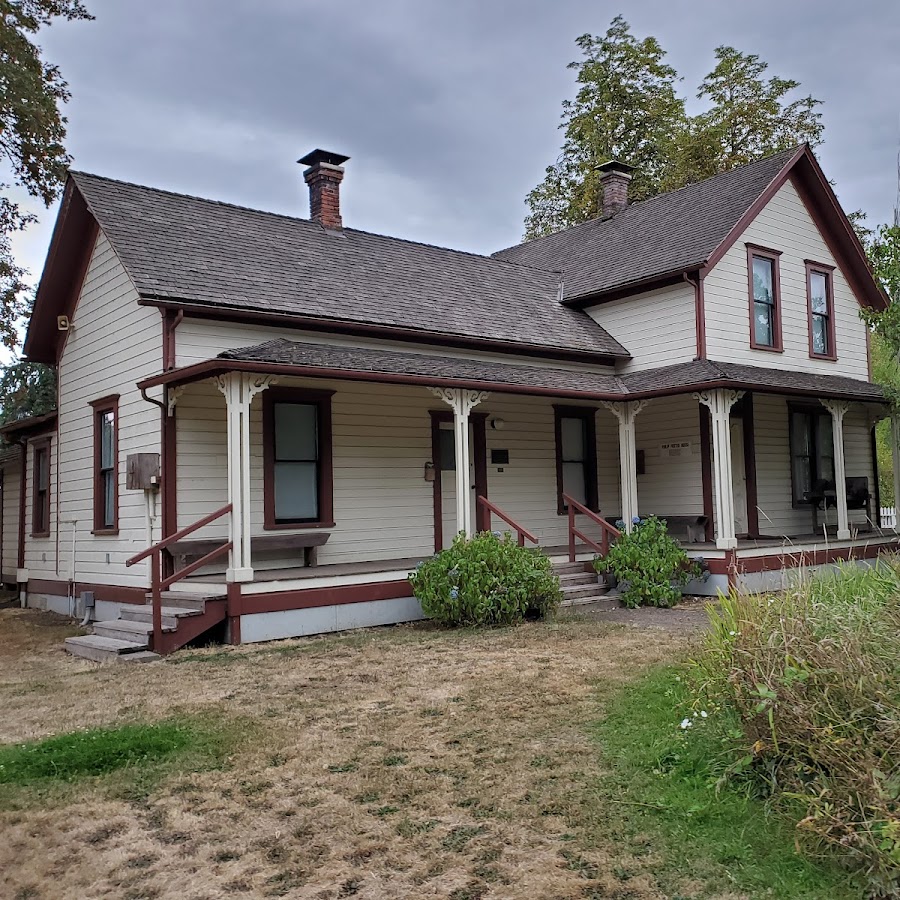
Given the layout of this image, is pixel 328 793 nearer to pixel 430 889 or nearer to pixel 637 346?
pixel 430 889

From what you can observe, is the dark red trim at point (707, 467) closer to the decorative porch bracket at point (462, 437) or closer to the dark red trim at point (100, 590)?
the decorative porch bracket at point (462, 437)

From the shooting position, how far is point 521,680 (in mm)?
7043

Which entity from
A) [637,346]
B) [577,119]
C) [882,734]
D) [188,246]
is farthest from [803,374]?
[577,119]

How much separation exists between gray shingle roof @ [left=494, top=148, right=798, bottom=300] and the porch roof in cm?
189

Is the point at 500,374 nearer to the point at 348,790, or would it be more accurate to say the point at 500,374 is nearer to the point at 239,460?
the point at 239,460

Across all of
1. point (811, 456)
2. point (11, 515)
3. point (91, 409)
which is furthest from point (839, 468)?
point (11, 515)

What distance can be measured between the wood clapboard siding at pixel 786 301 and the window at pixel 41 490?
11.1m

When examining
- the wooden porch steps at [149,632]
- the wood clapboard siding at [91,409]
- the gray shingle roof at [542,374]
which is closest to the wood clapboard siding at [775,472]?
the gray shingle roof at [542,374]

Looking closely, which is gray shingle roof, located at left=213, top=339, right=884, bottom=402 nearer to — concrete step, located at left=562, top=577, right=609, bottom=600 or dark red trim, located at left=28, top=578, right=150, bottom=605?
concrete step, located at left=562, top=577, right=609, bottom=600

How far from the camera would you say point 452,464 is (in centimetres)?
1325

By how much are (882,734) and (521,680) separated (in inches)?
146

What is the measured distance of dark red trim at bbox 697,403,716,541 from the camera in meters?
14.0

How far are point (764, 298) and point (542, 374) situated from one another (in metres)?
4.94

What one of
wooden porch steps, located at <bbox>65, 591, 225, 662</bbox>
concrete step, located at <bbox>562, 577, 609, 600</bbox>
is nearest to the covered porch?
wooden porch steps, located at <bbox>65, 591, 225, 662</bbox>
